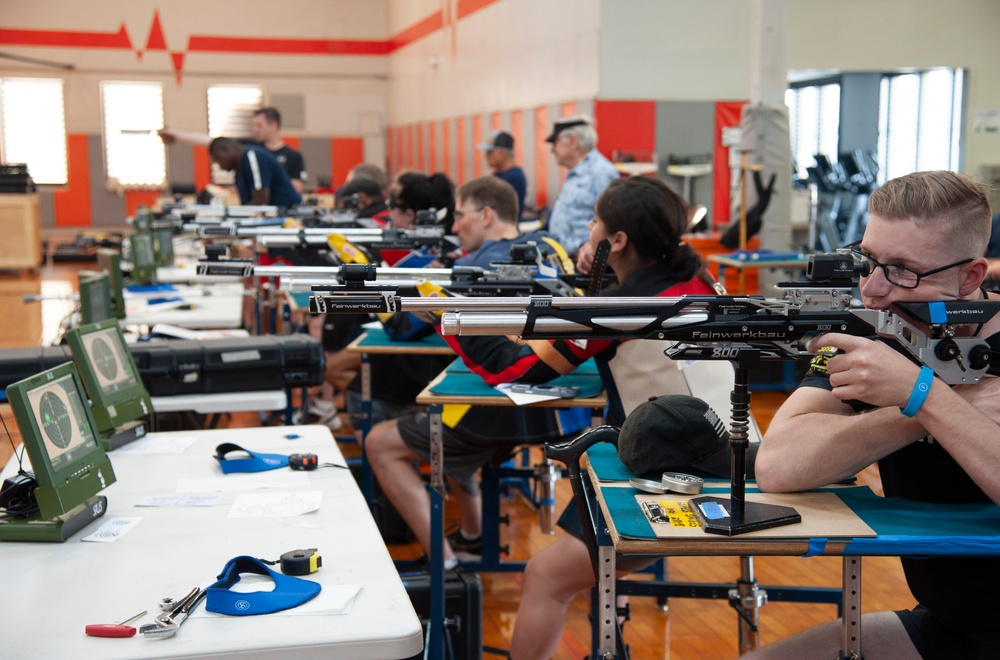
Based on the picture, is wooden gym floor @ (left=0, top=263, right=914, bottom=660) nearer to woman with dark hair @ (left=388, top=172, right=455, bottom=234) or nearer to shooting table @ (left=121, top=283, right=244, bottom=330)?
shooting table @ (left=121, top=283, right=244, bottom=330)

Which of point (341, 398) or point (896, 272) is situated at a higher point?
point (896, 272)

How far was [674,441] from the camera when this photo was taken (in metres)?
1.91

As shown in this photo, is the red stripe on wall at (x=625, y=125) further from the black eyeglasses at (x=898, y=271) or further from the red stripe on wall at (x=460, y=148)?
the black eyeglasses at (x=898, y=271)

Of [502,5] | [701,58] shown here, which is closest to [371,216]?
[701,58]

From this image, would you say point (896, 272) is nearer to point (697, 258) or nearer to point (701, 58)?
point (697, 258)

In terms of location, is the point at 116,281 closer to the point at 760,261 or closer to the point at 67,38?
the point at 760,261

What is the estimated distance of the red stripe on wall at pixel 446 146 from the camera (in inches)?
574

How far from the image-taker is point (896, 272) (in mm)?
1720

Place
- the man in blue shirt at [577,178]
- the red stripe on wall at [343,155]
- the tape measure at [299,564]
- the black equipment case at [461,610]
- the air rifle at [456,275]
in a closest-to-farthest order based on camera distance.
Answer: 1. the tape measure at [299,564]
2. the air rifle at [456,275]
3. the black equipment case at [461,610]
4. the man in blue shirt at [577,178]
5. the red stripe on wall at [343,155]

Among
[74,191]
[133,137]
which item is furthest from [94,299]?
[133,137]

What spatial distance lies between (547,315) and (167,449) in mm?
1446

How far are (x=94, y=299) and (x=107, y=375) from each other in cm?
136

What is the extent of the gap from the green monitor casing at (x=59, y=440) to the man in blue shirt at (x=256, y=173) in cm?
540

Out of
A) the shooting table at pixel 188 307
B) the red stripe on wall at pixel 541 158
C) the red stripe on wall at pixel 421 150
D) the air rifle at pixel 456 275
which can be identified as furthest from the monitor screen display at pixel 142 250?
the red stripe on wall at pixel 421 150
